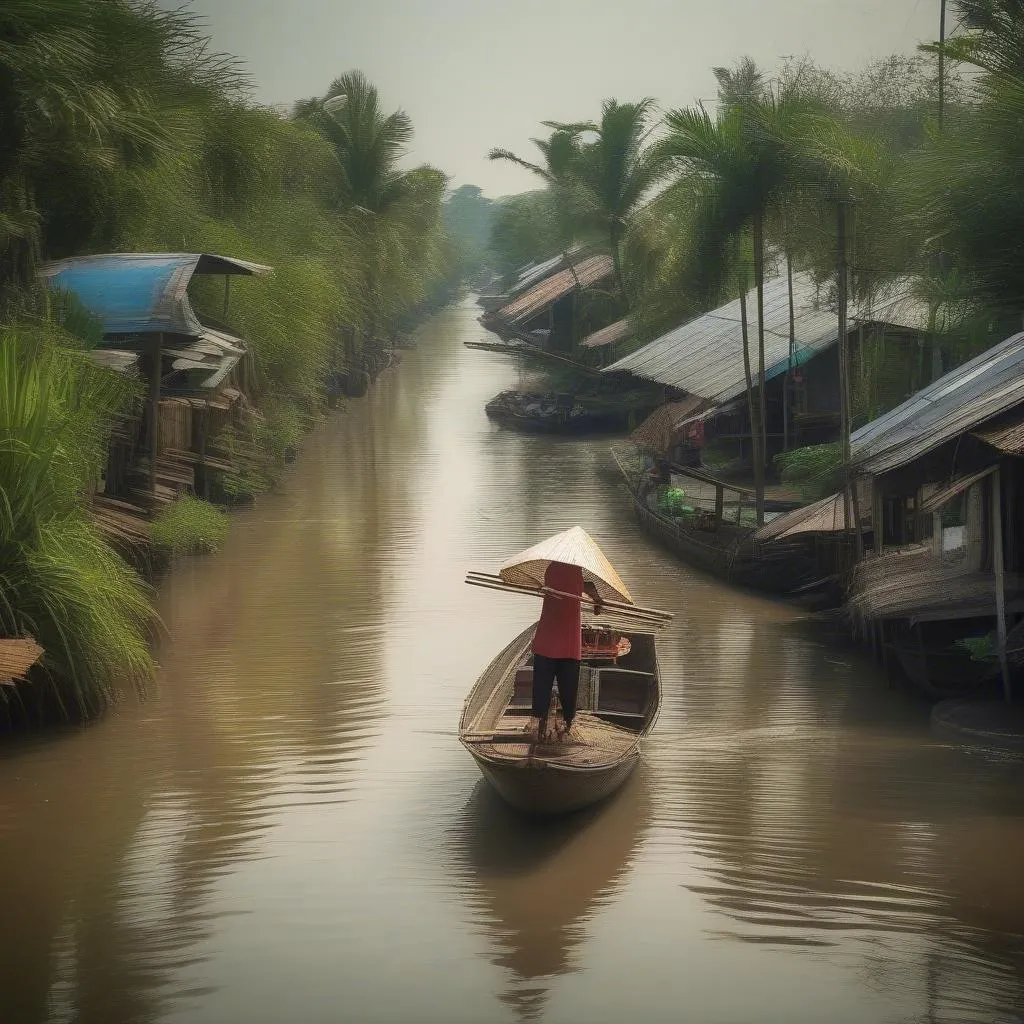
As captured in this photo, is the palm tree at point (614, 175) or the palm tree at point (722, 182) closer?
the palm tree at point (722, 182)

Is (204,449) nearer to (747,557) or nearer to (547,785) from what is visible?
(747,557)

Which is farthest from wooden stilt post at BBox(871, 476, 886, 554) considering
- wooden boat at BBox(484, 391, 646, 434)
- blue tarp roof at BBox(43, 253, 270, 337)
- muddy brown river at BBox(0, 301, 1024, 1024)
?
wooden boat at BBox(484, 391, 646, 434)

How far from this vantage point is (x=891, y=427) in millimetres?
13609

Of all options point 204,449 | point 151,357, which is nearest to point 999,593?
point 151,357

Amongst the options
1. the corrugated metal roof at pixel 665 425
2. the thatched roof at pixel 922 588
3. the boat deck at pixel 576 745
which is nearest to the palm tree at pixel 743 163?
the corrugated metal roof at pixel 665 425

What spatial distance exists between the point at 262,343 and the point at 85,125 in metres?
8.26

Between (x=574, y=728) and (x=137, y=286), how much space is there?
26.8 feet

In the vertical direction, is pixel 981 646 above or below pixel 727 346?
below

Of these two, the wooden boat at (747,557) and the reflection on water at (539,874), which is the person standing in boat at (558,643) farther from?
the wooden boat at (747,557)

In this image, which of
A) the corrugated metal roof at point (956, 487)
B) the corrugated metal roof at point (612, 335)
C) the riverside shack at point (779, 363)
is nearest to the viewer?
the corrugated metal roof at point (956, 487)

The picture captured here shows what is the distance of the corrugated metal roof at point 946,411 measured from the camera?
10805mm

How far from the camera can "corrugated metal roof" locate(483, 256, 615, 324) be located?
36375 millimetres

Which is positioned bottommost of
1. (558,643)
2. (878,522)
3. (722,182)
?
(558,643)

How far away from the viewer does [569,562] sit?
867 cm
